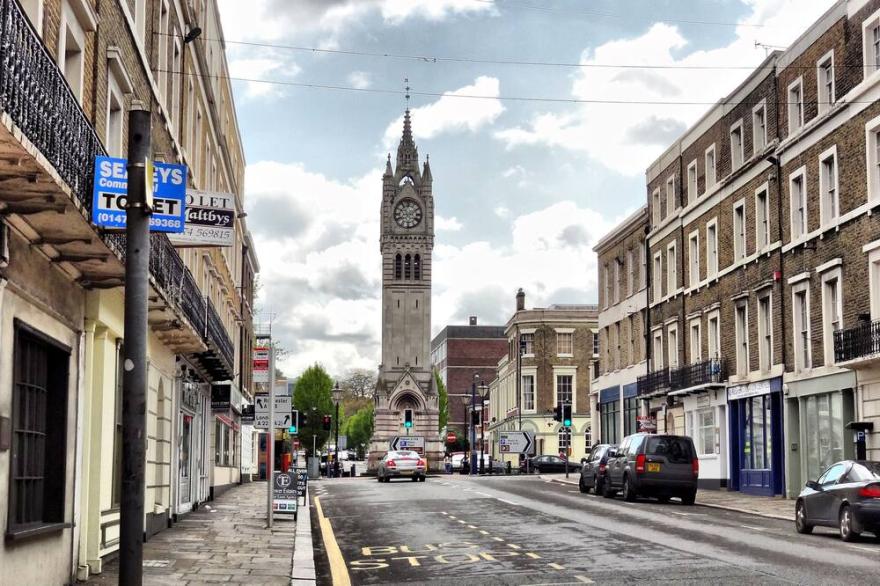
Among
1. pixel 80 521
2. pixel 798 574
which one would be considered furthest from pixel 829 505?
pixel 80 521

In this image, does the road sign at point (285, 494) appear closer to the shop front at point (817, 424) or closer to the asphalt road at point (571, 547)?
the asphalt road at point (571, 547)

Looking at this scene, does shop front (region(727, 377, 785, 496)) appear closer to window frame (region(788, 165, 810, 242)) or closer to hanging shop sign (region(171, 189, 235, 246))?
window frame (region(788, 165, 810, 242))

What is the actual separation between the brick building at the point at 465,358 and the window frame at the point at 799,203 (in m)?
108

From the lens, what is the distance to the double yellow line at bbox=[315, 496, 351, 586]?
14.2 meters

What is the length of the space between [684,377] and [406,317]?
65902mm

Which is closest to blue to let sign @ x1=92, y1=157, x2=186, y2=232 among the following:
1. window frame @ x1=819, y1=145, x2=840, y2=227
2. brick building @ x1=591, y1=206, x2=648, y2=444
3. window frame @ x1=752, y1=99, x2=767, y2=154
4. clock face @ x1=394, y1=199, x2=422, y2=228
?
window frame @ x1=819, y1=145, x2=840, y2=227

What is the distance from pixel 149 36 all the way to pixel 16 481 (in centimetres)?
1141

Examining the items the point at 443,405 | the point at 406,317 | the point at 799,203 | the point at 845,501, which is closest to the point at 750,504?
the point at 799,203

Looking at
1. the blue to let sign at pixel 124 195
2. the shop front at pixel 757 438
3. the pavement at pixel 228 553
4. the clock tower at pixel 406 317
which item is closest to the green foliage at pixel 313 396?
the clock tower at pixel 406 317

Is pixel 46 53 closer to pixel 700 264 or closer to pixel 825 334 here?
pixel 825 334

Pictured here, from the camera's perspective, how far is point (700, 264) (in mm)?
44031

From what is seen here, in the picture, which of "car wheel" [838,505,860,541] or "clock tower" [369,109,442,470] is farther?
"clock tower" [369,109,442,470]

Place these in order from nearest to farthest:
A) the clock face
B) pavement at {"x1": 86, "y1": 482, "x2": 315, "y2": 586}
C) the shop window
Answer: the shop window → pavement at {"x1": 86, "y1": 482, "x2": 315, "y2": 586} → the clock face

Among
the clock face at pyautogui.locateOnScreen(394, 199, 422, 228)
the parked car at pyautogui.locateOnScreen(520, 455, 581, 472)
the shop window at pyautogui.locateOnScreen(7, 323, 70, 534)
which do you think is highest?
the clock face at pyautogui.locateOnScreen(394, 199, 422, 228)
